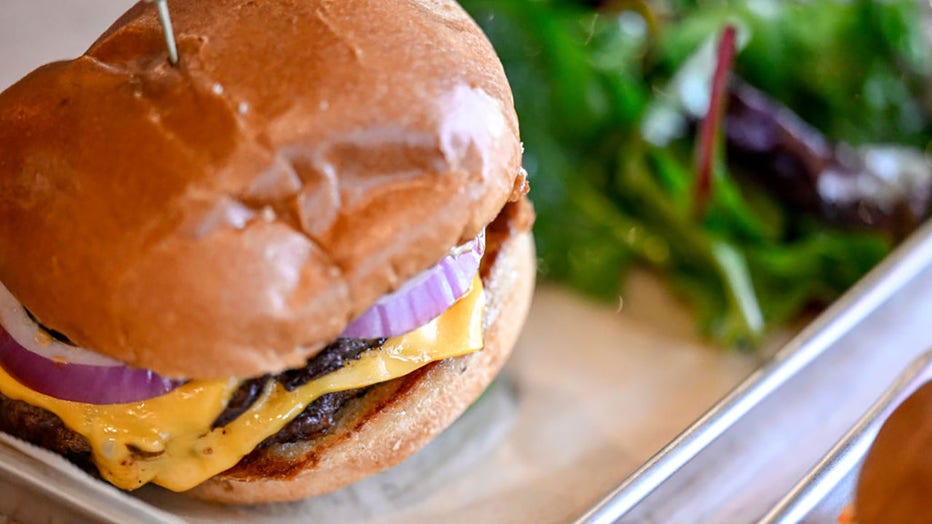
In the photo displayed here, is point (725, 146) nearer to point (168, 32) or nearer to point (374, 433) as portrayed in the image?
point (374, 433)

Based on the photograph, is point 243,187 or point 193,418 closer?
point 243,187

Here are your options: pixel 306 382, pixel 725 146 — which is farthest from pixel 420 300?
pixel 725 146

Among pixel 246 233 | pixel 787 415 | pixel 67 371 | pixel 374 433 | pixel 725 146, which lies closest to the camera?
pixel 246 233

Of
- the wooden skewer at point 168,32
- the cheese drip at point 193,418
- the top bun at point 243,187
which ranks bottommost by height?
the cheese drip at point 193,418

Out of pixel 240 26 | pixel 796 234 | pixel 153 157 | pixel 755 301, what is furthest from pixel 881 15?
pixel 153 157

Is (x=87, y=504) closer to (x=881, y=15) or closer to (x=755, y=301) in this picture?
(x=755, y=301)

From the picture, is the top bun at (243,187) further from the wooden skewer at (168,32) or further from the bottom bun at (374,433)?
the bottom bun at (374,433)

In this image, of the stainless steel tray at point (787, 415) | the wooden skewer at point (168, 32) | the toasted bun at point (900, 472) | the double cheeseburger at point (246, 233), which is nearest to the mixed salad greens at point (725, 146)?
the stainless steel tray at point (787, 415)
